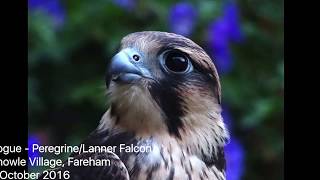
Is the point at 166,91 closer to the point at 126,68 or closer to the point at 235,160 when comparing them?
the point at 126,68

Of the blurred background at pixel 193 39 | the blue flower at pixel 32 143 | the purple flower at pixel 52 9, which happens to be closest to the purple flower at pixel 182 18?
the blurred background at pixel 193 39

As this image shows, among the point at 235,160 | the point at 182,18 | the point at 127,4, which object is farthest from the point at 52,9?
the point at 235,160

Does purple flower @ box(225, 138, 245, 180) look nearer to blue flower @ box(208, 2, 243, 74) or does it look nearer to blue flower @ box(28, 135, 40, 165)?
blue flower @ box(208, 2, 243, 74)

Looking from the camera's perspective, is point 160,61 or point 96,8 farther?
point 96,8

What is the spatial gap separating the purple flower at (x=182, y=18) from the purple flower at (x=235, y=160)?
0.75 ft

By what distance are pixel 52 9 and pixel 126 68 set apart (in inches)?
21.9

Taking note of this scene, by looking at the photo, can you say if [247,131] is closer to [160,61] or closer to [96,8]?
[96,8]

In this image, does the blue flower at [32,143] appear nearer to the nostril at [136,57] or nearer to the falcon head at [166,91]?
the falcon head at [166,91]
